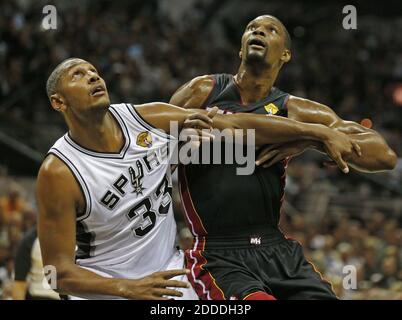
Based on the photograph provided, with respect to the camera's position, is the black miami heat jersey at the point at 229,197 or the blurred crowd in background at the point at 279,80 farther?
the blurred crowd in background at the point at 279,80

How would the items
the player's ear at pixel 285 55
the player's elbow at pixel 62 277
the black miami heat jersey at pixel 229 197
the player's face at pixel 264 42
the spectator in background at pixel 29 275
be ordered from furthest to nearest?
the spectator in background at pixel 29 275, the player's ear at pixel 285 55, the player's face at pixel 264 42, the black miami heat jersey at pixel 229 197, the player's elbow at pixel 62 277

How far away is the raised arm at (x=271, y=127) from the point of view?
4.13m

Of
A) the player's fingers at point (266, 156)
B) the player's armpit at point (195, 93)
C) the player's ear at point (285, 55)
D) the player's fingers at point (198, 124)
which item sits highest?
the player's ear at point (285, 55)

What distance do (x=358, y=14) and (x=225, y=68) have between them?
14.6ft

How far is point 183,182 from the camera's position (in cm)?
436

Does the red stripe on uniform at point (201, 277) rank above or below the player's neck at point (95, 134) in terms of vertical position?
below

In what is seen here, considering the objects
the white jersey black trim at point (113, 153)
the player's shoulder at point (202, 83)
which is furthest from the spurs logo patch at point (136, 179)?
the player's shoulder at point (202, 83)

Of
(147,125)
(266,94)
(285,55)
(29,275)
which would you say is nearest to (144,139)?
(147,125)

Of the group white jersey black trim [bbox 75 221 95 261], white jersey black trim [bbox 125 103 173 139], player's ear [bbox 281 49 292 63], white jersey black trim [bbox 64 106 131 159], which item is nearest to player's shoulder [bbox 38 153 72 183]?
white jersey black trim [bbox 64 106 131 159]

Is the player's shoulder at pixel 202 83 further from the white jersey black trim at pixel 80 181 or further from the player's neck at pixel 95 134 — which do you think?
the white jersey black trim at pixel 80 181

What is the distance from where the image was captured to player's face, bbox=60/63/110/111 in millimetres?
4020

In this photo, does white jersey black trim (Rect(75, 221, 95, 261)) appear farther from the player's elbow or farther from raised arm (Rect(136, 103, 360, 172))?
raised arm (Rect(136, 103, 360, 172))

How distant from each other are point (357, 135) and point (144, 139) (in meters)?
1.23

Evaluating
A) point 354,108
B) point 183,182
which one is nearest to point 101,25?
point 354,108
